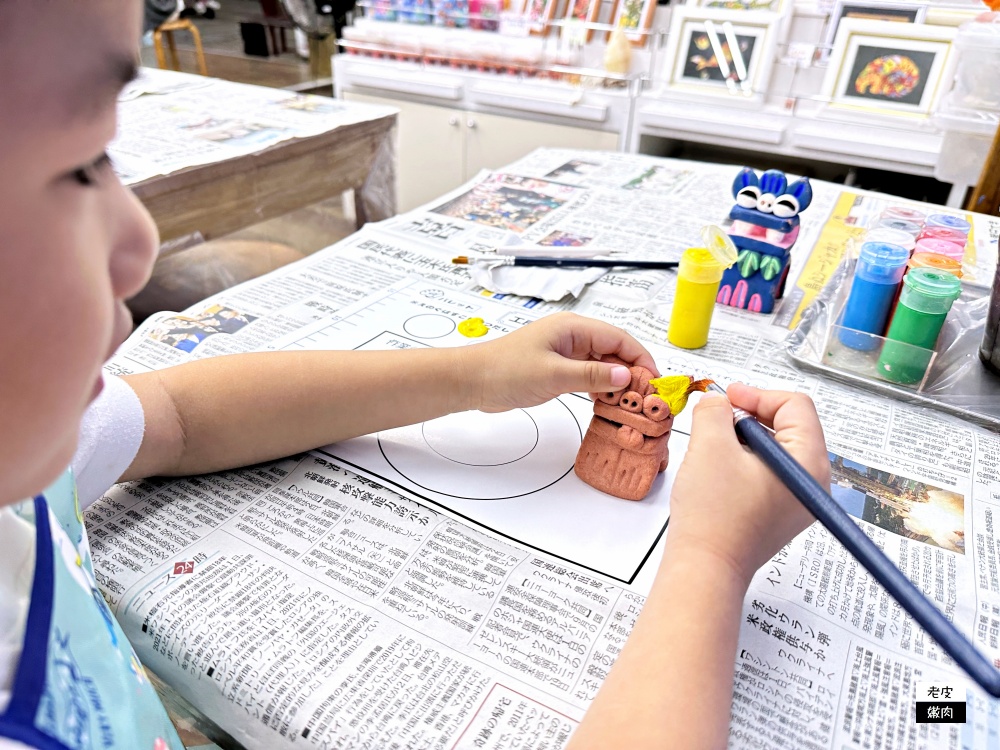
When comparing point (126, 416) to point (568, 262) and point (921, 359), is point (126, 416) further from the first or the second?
point (921, 359)

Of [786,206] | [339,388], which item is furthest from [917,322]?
[339,388]

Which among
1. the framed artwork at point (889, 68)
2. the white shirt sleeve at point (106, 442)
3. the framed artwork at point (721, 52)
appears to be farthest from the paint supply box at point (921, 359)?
the framed artwork at point (721, 52)

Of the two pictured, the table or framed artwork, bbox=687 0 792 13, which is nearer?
the table

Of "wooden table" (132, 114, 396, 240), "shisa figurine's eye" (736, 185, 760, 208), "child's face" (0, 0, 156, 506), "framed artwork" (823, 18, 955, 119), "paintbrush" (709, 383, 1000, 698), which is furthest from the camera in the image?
"framed artwork" (823, 18, 955, 119)

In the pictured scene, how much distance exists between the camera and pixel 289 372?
1.87 feet

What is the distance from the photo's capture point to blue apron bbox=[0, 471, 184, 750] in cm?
28

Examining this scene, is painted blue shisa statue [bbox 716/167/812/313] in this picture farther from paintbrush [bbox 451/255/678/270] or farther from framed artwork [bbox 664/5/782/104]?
framed artwork [bbox 664/5/782/104]

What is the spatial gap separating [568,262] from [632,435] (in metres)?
0.43

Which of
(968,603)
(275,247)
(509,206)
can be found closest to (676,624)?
(968,603)

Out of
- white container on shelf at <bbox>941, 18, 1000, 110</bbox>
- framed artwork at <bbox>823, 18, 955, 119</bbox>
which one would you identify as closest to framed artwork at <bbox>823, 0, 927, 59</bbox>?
framed artwork at <bbox>823, 18, 955, 119</bbox>

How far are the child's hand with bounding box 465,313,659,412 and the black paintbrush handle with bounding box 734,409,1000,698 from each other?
0.46 ft

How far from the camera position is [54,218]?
0.22 meters

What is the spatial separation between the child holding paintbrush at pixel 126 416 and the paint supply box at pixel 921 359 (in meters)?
0.24

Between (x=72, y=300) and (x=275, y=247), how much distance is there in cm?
139
